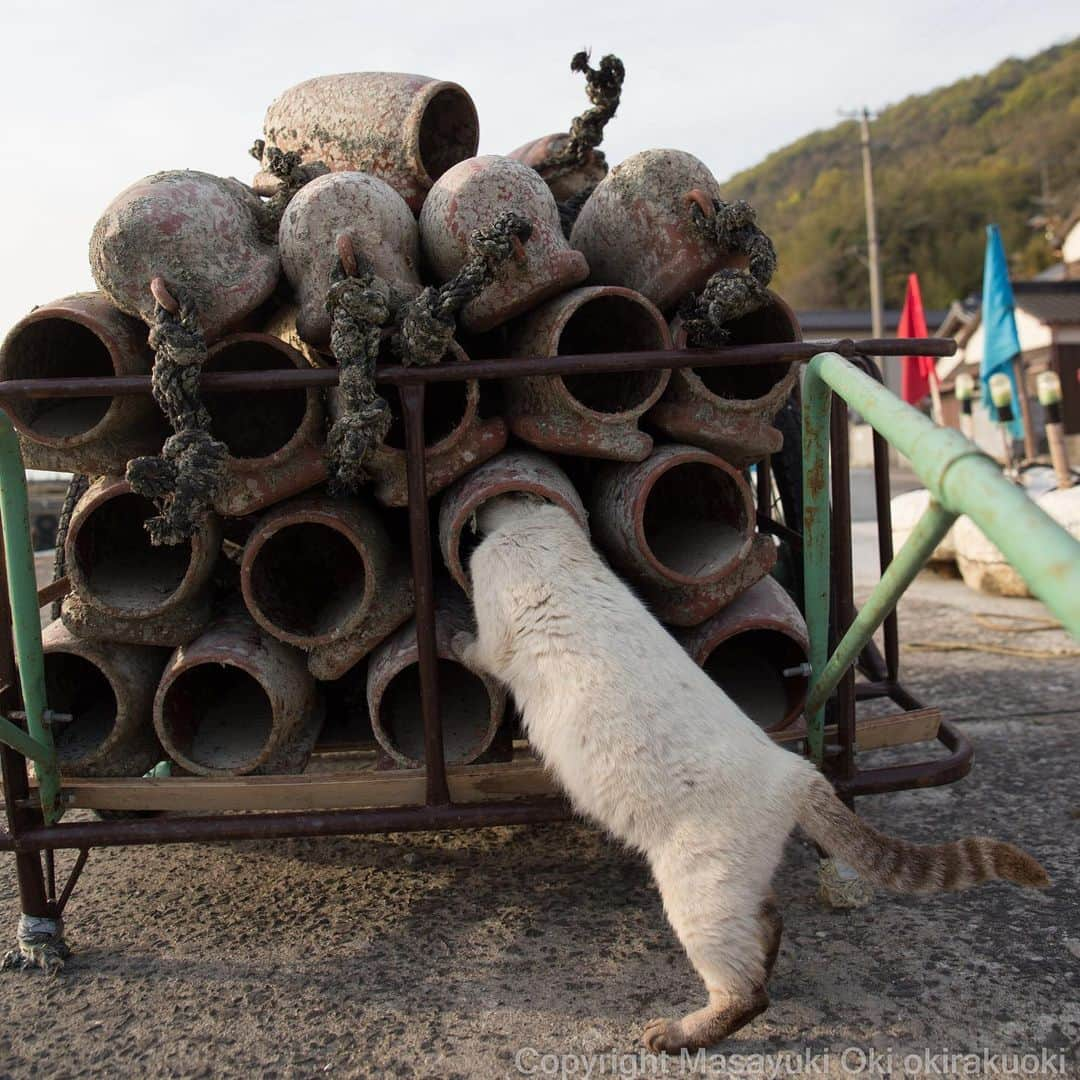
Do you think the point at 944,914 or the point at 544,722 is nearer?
the point at 544,722

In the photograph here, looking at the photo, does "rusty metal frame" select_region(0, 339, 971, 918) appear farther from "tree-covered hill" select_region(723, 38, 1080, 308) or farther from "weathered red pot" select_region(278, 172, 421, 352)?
"tree-covered hill" select_region(723, 38, 1080, 308)

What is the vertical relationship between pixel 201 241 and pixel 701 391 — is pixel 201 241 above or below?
above

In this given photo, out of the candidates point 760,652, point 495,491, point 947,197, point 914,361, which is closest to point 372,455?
point 495,491

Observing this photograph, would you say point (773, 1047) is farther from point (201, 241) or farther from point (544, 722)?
point (201, 241)

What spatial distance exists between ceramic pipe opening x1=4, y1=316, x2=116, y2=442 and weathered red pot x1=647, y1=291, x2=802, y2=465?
1440 mm

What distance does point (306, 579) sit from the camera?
2725mm

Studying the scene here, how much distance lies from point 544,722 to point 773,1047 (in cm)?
79

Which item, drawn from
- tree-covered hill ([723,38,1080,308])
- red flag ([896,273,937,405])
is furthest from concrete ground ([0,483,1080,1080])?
tree-covered hill ([723,38,1080,308])

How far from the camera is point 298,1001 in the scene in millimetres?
2018

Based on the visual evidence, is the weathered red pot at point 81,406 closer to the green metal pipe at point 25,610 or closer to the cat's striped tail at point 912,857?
the green metal pipe at point 25,610

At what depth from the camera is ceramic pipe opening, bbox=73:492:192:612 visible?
232 cm

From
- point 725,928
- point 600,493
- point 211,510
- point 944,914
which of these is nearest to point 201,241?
point 211,510

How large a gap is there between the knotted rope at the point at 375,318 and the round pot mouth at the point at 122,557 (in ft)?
1.82

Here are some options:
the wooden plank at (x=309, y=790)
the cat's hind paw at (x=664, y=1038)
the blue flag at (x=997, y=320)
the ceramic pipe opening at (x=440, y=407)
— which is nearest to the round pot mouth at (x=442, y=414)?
the ceramic pipe opening at (x=440, y=407)
